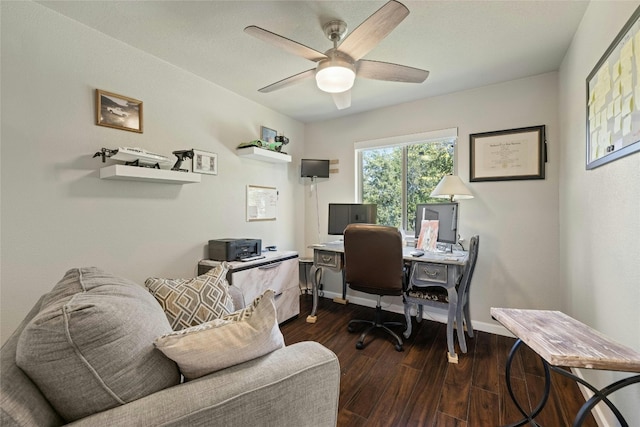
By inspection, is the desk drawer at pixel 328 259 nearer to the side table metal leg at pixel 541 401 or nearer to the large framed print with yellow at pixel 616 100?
the side table metal leg at pixel 541 401

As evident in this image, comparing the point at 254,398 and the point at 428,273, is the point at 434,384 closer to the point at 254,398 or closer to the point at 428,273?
the point at 428,273

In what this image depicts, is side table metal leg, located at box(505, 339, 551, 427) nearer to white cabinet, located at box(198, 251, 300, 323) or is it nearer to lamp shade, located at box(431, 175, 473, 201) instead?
lamp shade, located at box(431, 175, 473, 201)

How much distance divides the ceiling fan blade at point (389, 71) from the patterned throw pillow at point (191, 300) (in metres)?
1.63

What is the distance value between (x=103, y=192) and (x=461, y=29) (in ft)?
8.94

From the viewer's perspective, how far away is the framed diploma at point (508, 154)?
2387 millimetres

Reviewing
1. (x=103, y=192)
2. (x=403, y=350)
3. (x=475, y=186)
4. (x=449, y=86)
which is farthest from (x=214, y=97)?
(x=403, y=350)

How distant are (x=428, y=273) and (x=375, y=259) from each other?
46 centimetres

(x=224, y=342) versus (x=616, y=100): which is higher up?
(x=616, y=100)

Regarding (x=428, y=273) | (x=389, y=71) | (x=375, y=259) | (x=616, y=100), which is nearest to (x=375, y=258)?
(x=375, y=259)

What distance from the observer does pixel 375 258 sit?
2191 mm

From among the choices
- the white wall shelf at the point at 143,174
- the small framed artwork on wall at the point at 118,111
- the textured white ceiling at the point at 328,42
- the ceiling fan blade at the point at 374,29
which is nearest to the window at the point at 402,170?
the textured white ceiling at the point at 328,42

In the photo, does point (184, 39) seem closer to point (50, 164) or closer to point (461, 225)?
point (50, 164)

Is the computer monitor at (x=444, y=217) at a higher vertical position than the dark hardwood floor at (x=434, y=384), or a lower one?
higher

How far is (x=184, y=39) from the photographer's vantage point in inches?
76.0
